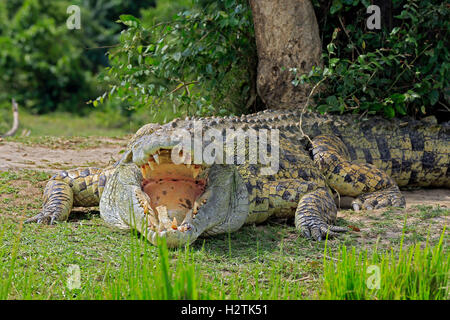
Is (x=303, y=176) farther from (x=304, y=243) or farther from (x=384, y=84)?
(x=384, y=84)

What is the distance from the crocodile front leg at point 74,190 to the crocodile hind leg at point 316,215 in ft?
4.94

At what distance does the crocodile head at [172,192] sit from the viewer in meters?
3.21

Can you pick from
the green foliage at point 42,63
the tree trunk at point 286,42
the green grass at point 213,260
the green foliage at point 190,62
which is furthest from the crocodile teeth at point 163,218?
the green foliage at point 42,63

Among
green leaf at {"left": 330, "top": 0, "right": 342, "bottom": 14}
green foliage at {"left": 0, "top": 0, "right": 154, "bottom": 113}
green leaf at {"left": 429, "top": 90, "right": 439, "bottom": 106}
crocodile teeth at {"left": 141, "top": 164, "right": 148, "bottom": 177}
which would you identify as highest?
green foliage at {"left": 0, "top": 0, "right": 154, "bottom": 113}

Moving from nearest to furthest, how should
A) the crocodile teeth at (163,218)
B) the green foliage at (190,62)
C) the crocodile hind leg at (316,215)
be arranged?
the crocodile teeth at (163,218) < the crocodile hind leg at (316,215) < the green foliage at (190,62)

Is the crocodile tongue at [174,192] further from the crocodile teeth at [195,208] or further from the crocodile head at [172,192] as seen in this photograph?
the crocodile teeth at [195,208]

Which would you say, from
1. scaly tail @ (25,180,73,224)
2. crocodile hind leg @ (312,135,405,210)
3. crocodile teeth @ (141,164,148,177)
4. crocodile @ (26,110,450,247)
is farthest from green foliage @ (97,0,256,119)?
crocodile teeth @ (141,164,148,177)

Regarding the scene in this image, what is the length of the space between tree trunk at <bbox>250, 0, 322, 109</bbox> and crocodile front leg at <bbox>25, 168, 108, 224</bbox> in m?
2.26

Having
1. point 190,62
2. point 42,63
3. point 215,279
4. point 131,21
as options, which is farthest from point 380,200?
point 42,63

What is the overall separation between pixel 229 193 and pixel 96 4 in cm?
1481

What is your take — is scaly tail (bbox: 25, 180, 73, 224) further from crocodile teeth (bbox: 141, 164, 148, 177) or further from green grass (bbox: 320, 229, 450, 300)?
green grass (bbox: 320, 229, 450, 300)

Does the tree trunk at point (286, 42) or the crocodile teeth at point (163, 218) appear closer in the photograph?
the crocodile teeth at point (163, 218)

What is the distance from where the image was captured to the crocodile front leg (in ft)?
13.2

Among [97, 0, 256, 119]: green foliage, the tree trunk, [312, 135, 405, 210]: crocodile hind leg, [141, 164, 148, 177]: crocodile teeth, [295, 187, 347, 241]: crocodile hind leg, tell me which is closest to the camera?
[141, 164, 148, 177]: crocodile teeth
